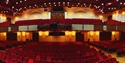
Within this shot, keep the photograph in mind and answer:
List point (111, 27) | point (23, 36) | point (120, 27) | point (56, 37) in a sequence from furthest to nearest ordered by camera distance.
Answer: point (23, 36) → point (56, 37) → point (111, 27) → point (120, 27)

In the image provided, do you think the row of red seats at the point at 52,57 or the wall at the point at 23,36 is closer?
the row of red seats at the point at 52,57

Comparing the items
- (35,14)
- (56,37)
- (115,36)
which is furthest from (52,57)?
(35,14)

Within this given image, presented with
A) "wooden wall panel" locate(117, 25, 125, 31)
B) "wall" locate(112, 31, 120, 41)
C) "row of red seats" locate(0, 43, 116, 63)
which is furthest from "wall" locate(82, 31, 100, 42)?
"row of red seats" locate(0, 43, 116, 63)

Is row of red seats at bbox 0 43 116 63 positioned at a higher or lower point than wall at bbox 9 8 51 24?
higher

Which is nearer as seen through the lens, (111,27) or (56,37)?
(111,27)

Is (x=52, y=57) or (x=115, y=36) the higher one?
(x=52, y=57)

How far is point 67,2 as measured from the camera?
841 inches

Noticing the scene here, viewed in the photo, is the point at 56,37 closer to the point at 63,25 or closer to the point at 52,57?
the point at 63,25

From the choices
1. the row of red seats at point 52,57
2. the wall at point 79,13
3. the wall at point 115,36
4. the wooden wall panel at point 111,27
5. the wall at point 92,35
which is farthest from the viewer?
the wall at point 79,13

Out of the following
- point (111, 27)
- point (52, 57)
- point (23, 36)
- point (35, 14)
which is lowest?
point (23, 36)

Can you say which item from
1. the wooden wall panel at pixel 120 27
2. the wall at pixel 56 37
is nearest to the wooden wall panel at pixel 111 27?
the wooden wall panel at pixel 120 27

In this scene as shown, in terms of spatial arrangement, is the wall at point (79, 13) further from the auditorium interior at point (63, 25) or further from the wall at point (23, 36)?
the wall at point (23, 36)

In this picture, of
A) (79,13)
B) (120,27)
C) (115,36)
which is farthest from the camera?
(79,13)

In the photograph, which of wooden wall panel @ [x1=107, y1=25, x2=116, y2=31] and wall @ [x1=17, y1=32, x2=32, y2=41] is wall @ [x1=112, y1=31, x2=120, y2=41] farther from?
wall @ [x1=17, y1=32, x2=32, y2=41]
